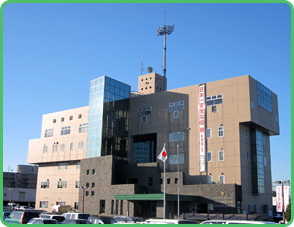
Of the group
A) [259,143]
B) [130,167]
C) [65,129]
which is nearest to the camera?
[259,143]

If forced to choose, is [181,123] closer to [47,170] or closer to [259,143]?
[259,143]

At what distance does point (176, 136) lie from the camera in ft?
202

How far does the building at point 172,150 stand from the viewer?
5409cm

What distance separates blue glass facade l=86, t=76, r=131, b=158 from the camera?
217 ft

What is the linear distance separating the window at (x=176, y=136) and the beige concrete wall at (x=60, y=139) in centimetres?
1954

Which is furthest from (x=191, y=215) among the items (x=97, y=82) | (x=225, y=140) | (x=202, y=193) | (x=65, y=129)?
(x=65, y=129)

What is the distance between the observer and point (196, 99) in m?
60.5

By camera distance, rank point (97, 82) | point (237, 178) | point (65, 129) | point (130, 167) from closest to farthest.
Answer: point (237, 178) → point (130, 167) → point (97, 82) → point (65, 129)

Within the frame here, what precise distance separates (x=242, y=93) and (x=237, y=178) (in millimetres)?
13384

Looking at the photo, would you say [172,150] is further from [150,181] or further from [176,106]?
[176,106]

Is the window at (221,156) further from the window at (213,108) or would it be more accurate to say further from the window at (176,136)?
the window at (176,136)

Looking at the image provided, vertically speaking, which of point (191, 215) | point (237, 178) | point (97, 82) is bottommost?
point (191, 215)

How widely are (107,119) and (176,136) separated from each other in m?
14.0

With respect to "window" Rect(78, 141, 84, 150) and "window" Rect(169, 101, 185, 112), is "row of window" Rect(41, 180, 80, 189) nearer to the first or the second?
"window" Rect(78, 141, 84, 150)
